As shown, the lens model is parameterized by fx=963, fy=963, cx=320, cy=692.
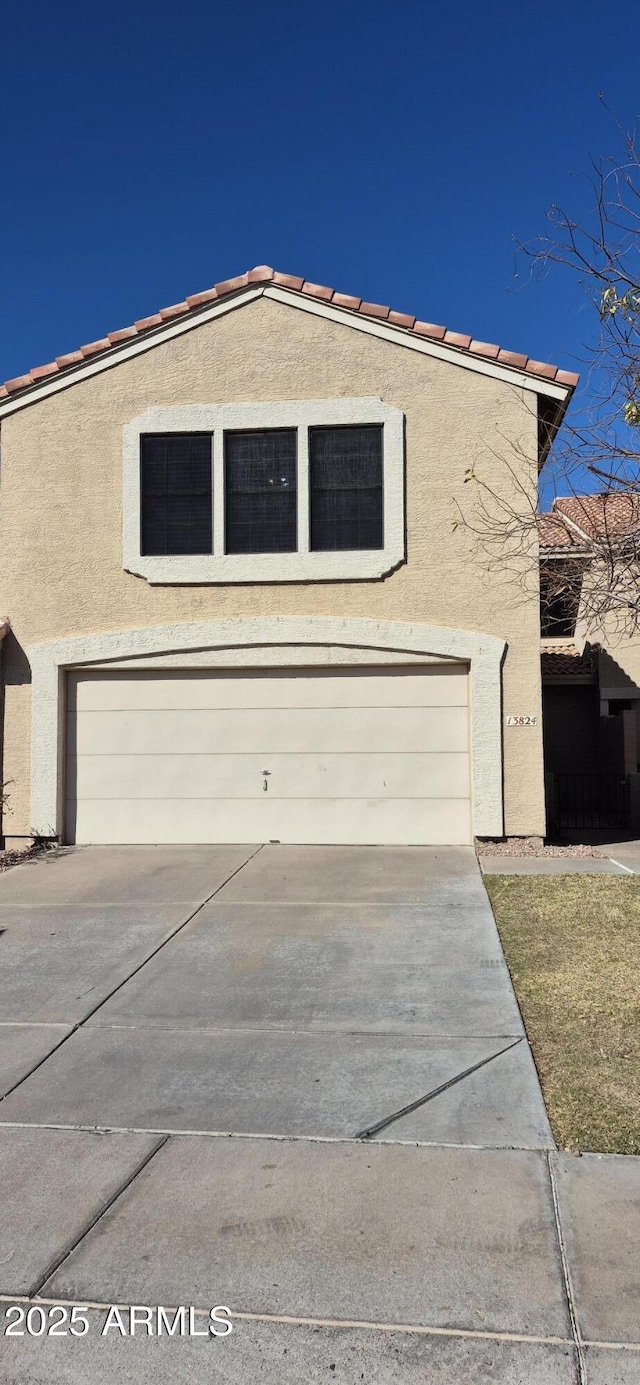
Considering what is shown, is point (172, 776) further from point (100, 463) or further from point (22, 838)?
point (100, 463)

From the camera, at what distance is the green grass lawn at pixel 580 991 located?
14.4 feet

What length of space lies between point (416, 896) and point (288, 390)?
6.47 m

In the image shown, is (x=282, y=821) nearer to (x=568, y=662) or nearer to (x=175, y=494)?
(x=175, y=494)

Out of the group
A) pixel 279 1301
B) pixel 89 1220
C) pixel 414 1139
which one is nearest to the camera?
pixel 279 1301

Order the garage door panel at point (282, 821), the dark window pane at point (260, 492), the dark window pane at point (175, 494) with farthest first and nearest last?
the dark window pane at point (175, 494) < the dark window pane at point (260, 492) < the garage door panel at point (282, 821)

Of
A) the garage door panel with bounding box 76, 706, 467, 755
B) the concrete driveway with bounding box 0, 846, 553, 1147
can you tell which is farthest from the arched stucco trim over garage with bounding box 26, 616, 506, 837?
the concrete driveway with bounding box 0, 846, 553, 1147

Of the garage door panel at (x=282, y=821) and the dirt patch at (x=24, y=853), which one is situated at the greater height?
the garage door panel at (x=282, y=821)

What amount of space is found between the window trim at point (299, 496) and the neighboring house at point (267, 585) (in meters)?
0.03

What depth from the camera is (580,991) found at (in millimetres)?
6043

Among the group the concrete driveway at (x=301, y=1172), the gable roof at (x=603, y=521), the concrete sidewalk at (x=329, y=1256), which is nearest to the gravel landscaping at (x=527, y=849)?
the concrete driveway at (x=301, y=1172)

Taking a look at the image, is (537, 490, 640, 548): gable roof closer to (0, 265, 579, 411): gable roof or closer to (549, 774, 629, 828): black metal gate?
(0, 265, 579, 411): gable roof

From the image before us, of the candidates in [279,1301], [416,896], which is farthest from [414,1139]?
[416,896]

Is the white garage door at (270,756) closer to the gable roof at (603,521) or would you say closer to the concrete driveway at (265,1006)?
the concrete driveway at (265,1006)

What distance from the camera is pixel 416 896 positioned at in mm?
8945
